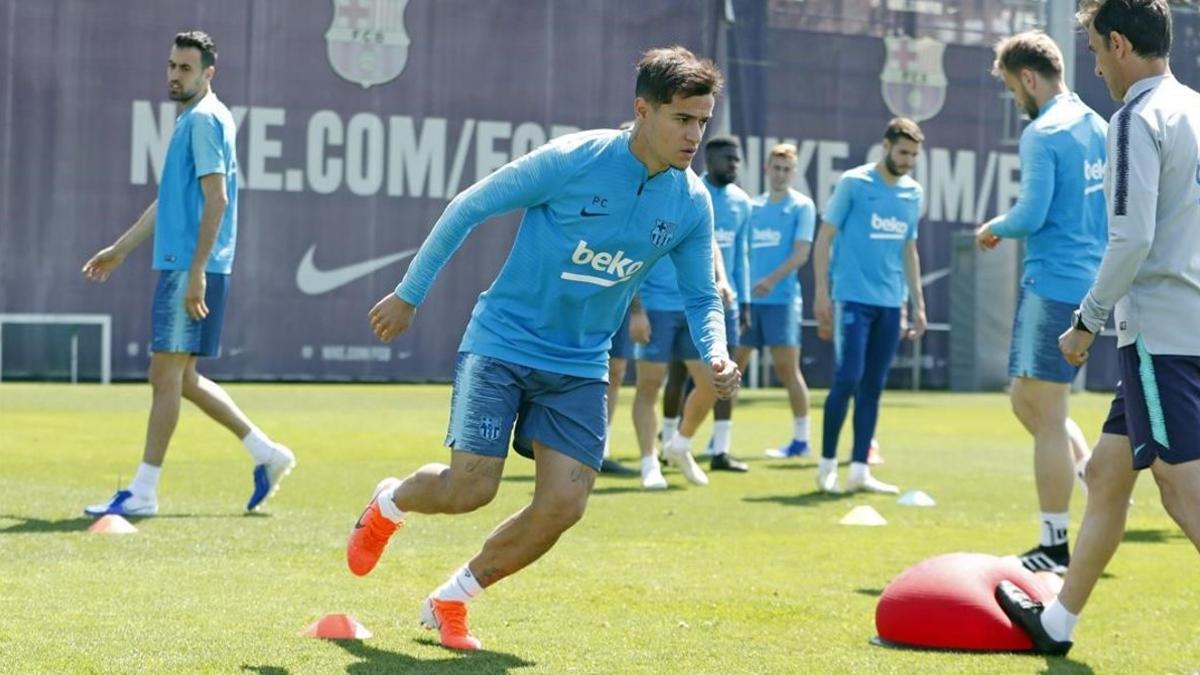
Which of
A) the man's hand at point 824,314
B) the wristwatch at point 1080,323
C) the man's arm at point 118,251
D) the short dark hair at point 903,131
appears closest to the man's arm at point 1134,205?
the wristwatch at point 1080,323

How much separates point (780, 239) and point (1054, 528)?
673 centimetres

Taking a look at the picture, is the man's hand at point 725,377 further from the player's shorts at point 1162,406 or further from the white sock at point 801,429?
the white sock at point 801,429

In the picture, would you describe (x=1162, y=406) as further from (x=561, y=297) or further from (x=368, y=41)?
(x=368, y=41)

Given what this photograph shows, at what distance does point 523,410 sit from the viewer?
6047 mm

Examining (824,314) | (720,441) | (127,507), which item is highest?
(824,314)

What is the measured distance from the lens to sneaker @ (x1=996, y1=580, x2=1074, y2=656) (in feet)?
19.9

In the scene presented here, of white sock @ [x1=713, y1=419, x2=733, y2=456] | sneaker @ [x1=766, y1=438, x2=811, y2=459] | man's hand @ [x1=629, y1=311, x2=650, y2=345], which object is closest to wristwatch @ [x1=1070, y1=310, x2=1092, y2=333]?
man's hand @ [x1=629, y1=311, x2=650, y2=345]

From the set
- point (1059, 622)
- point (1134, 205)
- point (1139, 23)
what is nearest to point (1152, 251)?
point (1134, 205)

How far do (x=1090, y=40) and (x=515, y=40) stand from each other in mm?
19496

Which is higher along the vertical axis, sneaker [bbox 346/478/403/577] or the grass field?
sneaker [bbox 346/478/403/577]

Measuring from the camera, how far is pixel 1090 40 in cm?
563

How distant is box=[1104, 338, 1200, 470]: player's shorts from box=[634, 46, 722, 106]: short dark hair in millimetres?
1493

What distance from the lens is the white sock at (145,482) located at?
30.3 ft

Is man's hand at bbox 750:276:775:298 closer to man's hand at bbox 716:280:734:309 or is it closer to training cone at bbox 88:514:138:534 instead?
man's hand at bbox 716:280:734:309
